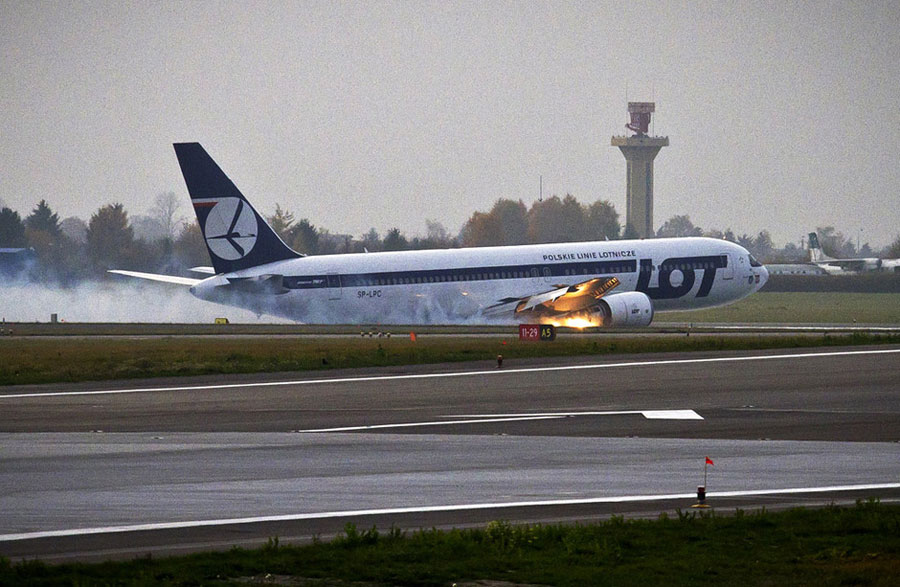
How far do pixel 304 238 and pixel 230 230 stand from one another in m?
79.2

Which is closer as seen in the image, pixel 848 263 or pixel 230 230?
pixel 230 230

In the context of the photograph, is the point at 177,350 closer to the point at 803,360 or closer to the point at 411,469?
the point at 803,360

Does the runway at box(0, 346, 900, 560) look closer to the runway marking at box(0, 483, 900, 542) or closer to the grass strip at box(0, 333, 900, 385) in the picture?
the runway marking at box(0, 483, 900, 542)

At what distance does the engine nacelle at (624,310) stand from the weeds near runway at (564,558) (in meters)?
45.6

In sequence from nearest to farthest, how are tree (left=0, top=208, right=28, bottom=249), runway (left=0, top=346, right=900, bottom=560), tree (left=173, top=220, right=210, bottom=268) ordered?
1. runway (left=0, top=346, right=900, bottom=560)
2. tree (left=173, top=220, right=210, bottom=268)
3. tree (left=0, top=208, right=28, bottom=249)

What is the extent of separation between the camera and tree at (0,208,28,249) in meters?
128

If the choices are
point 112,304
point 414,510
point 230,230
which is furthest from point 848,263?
point 414,510

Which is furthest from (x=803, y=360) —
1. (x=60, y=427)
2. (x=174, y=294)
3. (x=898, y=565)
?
(x=174, y=294)

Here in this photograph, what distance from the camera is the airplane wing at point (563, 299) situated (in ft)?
202

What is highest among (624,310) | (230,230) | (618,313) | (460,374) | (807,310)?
(230,230)

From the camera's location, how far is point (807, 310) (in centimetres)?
9994

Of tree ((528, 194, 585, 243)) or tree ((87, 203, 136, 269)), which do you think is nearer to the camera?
tree ((87, 203, 136, 269))

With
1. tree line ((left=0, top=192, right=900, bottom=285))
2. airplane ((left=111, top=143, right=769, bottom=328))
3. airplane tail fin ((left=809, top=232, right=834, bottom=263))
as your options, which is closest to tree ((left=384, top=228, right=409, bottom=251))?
tree line ((left=0, top=192, right=900, bottom=285))

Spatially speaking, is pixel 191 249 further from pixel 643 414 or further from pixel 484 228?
pixel 643 414
